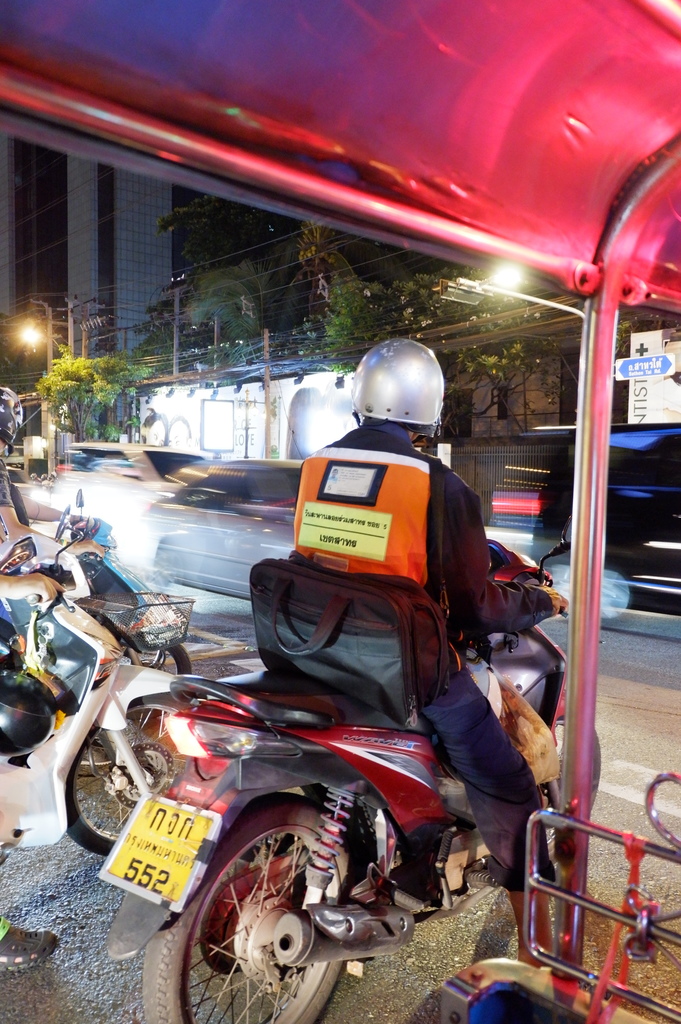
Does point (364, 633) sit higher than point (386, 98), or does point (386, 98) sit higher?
point (386, 98)

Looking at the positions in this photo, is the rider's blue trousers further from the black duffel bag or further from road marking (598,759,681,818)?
road marking (598,759,681,818)

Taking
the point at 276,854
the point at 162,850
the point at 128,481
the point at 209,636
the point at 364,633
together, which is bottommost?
the point at 209,636

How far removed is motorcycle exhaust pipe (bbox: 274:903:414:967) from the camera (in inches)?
83.2

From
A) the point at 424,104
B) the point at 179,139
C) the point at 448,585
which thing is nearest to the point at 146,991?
the point at 448,585

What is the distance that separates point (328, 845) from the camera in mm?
2264

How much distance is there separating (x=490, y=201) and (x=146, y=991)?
6.72 feet

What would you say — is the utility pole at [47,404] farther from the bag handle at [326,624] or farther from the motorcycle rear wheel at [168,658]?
the bag handle at [326,624]

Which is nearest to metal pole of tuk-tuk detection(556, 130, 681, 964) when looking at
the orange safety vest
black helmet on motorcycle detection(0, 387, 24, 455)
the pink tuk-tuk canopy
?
the pink tuk-tuk canopy

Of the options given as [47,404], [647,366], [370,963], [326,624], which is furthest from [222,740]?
[47,404]

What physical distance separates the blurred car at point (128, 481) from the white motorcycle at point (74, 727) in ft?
22.7

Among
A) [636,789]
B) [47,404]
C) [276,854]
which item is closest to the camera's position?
[276,854]

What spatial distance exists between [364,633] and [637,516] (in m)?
6.99

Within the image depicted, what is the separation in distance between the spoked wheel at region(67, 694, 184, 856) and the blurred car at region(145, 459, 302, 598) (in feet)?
16.3

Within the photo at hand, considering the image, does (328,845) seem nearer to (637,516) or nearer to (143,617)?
(143,617)
